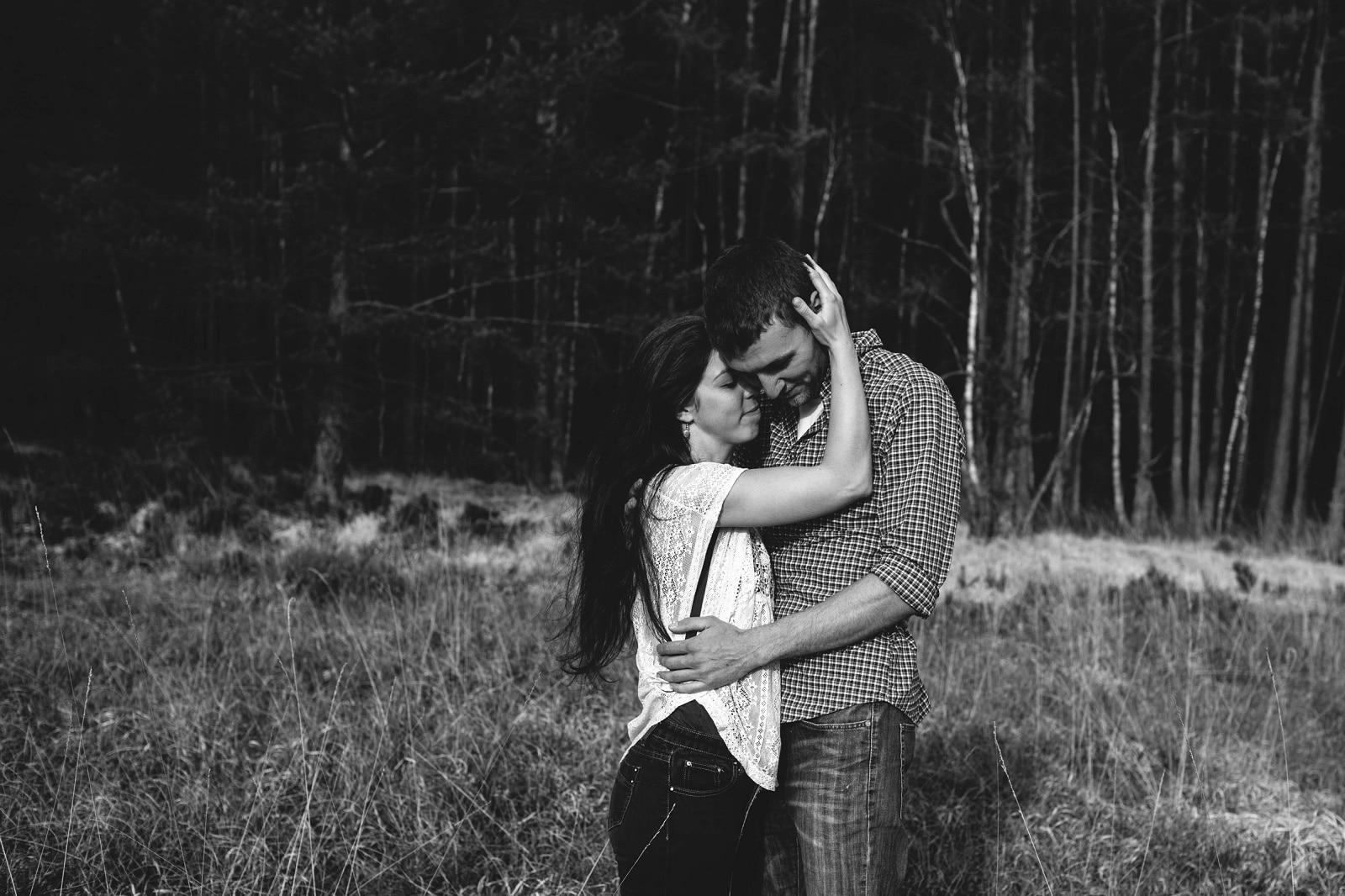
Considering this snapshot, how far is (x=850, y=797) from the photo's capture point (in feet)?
5.51

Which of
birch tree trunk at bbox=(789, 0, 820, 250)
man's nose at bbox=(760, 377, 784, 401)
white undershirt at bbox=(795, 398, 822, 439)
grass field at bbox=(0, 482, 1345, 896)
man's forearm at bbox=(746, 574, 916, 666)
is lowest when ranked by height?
grass field at bbox=(0, 482, 1345, 896)

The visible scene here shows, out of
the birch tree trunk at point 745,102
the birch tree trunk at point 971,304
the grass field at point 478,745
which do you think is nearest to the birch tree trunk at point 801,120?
the birch tree trunk at point 745,102

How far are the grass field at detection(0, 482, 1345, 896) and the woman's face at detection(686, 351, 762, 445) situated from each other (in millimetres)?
1295

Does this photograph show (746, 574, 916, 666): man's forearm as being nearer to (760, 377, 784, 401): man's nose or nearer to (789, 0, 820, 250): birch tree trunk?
(760, 377, 784, 401): man's nose

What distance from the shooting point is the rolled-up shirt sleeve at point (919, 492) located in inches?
65.6

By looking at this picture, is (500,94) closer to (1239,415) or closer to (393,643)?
Answer: (393,643)

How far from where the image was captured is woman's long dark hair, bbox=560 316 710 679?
1.84m

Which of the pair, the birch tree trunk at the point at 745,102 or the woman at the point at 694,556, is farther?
the birch tree trunk at the point at 745,102

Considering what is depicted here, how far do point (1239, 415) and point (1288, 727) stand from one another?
40.7 feet

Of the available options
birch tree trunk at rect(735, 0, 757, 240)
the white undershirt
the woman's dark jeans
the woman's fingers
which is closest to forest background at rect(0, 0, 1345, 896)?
birch tree trunk at rect(735, 0, 757, 240)

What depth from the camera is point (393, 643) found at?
492cm

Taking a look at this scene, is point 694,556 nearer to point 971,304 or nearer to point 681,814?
point 681,814

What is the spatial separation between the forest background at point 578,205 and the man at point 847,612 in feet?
28.1

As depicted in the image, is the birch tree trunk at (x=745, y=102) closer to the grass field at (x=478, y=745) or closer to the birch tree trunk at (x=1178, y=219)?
the birch tree trunk at (x=1178, y=219)
